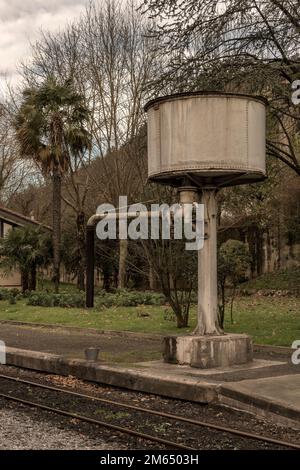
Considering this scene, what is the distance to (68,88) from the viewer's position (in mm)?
29859

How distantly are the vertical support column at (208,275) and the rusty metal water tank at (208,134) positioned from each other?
1.94 feet

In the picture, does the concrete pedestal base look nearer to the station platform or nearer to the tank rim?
the station platform

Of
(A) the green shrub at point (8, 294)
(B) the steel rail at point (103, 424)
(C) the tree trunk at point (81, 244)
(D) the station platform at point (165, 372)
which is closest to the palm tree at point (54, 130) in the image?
(A) the green shrub at point (8, 294)

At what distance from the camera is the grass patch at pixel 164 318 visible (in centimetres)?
1636

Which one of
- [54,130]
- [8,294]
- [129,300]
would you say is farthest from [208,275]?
[8,294]

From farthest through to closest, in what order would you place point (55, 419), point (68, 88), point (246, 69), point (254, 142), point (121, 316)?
1. point (68, 88)
2. point (121, 316)
3. point (246, 69)
4. point (254, 142)
5. point (55, 419)

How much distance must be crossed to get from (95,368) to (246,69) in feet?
23.8

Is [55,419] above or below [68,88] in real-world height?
below

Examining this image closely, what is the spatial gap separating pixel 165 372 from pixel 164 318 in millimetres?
8550

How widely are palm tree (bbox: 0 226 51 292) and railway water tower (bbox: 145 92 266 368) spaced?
1958cm

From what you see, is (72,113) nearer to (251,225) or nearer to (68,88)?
(68,88)

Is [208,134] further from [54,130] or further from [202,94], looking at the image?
[54,130]

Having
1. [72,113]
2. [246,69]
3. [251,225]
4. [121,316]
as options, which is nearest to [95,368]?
[246,69]

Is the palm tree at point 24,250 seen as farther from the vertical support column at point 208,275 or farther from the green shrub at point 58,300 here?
the vertical support column at point 208,275
